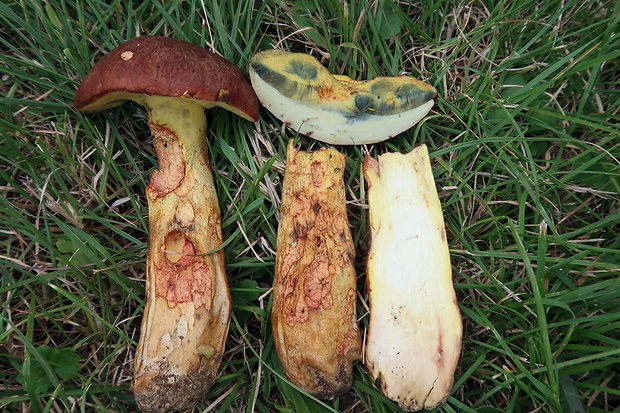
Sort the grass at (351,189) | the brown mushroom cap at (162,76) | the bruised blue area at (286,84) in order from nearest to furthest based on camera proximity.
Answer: the brown mushroom cap at (162,76) → the grass at (351,189) → the bruised blue area at (286,84)

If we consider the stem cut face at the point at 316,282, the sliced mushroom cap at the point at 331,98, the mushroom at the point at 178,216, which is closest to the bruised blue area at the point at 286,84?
the sliced mushroom cap at the point at 331,98

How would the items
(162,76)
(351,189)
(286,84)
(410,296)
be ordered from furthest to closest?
1. (351,189)
2. (286,84)
3. (410,296)
4. (162,76)

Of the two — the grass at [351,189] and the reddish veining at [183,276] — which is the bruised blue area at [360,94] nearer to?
the grass at [351,189]

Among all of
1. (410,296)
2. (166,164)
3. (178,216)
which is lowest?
(410,296)

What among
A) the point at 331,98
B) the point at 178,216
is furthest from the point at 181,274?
the point at 331,98

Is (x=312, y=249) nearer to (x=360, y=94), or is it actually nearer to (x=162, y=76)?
(x=360, y=94)

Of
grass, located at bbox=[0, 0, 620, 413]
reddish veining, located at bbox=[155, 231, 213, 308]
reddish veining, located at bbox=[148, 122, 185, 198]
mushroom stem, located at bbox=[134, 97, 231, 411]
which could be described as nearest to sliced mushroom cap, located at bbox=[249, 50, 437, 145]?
grass, located at bbox=[0, 0, 620, 413]

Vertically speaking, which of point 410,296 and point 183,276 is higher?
point 183,276

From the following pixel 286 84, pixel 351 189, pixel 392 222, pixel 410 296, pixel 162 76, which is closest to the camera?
pixel 162 76
